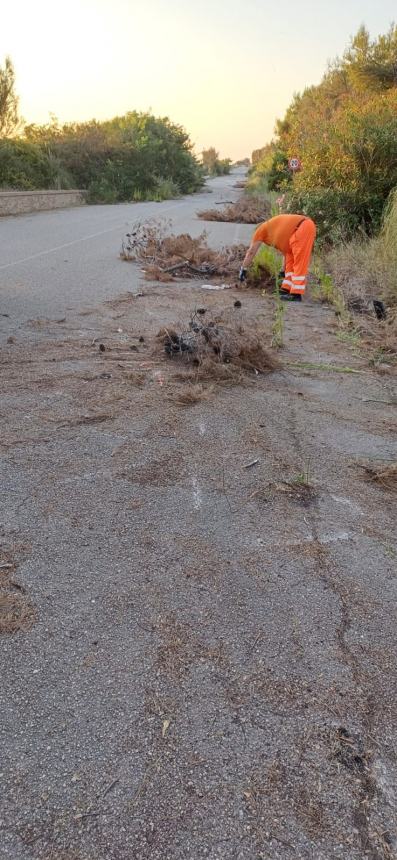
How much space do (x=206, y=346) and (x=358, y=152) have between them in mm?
8217

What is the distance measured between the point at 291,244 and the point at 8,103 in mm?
18447

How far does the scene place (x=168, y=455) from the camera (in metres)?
3.51

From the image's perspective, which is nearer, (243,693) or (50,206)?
(243,693)

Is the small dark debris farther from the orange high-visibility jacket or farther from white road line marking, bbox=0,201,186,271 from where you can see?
white road line marking, bbox=0,201,186,271

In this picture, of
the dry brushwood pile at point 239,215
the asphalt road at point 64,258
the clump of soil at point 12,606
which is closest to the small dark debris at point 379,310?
the asphalt road at point 64,258

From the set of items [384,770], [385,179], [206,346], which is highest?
[385,179]

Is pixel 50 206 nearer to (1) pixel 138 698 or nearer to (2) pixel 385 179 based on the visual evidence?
(2) pixel 385 179

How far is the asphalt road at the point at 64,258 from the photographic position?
7266mm

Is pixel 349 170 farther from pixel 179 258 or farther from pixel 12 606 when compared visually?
pixel 12 606

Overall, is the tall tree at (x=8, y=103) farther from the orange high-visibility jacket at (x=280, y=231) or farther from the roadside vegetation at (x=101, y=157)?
the orange high-visibility jacket at (x=280, y=231)

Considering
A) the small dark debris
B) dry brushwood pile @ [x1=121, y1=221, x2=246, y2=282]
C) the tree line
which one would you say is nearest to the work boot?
dry brushwood pile @ [x1=121, y1=221, x2=246, y2=282]

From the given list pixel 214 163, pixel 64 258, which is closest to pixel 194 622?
pixel 64 258

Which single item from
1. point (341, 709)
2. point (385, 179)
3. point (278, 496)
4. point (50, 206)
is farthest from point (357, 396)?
point (50, 206)

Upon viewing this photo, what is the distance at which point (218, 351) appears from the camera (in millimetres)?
4941
